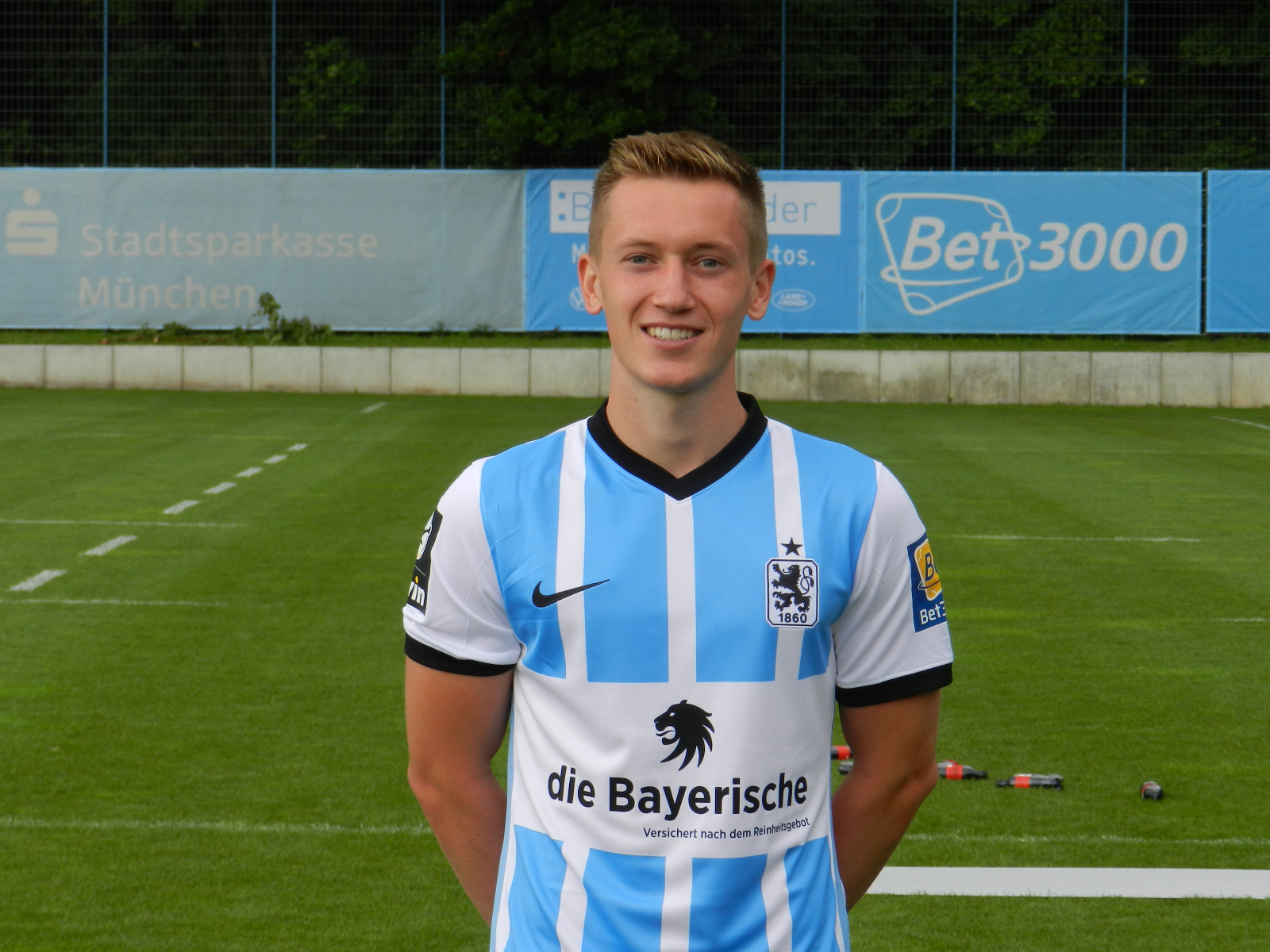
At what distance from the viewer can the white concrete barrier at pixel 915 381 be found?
26391mm

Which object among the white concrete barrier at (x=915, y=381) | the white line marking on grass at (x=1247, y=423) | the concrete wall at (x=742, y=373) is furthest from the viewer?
the white concrete barrier at (x=915, y=381)

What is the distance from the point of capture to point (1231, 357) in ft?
85.1

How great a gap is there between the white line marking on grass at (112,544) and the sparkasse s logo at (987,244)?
56.3 ft

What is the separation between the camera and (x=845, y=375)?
26344 millimetres

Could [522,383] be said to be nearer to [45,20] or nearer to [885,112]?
[885,112]

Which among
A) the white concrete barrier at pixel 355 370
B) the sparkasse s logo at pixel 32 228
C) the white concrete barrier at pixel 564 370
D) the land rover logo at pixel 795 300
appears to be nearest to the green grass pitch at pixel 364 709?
the white concrete barrier at pixel 564 370

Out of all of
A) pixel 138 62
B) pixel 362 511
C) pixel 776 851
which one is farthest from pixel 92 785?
pixel 138 62

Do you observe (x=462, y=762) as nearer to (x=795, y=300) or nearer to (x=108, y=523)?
(x=108, y=523)

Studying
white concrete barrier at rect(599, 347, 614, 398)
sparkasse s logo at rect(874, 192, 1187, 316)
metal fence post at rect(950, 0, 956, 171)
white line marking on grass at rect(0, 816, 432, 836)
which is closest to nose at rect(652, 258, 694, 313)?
white line marking on grass at rect(0, 816, 432, 836)

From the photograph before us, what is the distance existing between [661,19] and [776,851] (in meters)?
27.8

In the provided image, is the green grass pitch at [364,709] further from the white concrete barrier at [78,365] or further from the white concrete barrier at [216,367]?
the white concrete barrier at [78,365]

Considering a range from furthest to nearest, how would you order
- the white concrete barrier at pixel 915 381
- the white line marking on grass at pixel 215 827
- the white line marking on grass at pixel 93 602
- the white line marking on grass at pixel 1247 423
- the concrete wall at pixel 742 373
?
the white concrete barrier at pixel 915 381 < the concrete wall at pixel 742 373 < the white line marking on grass at pixel 1247 423 < the white line marking on grass at pixel 93 602 < the white line marking on grass at pixel 215 827

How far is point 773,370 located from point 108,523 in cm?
1489

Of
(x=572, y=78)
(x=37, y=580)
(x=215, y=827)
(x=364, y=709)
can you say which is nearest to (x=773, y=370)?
(x=572, y=78)
